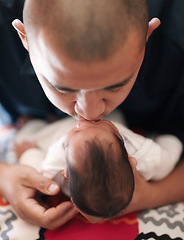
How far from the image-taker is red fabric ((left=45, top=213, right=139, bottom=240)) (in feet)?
2.00

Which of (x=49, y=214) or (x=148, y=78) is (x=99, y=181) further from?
(x=148, y=78)

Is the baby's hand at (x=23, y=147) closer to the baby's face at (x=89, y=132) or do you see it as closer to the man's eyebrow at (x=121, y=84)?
the baby's face at (x=89, y=132)

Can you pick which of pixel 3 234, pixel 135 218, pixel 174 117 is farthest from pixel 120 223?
pixel 174 117

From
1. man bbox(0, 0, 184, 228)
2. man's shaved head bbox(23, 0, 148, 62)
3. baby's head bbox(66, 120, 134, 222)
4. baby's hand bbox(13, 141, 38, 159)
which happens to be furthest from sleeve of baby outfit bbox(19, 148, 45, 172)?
man's shaved head bbox(23, 0, 148, 62)

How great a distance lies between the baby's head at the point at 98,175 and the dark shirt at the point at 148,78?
35 cm

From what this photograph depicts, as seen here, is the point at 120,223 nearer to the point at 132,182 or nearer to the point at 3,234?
the point at 132,182

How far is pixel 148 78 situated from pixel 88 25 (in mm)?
442

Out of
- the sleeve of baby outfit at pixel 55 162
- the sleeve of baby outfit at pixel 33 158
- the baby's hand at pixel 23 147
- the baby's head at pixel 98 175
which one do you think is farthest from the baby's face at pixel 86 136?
the baby's hand at pixel 23 147

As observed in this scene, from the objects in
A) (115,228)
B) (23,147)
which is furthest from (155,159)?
(23,147)

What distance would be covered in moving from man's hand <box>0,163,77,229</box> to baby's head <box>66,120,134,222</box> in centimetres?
12

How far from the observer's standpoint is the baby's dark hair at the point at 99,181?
1.61 ft

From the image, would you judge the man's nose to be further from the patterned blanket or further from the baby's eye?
the patterned blanket

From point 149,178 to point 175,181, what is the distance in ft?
0.24

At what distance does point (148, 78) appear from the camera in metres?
0.81
